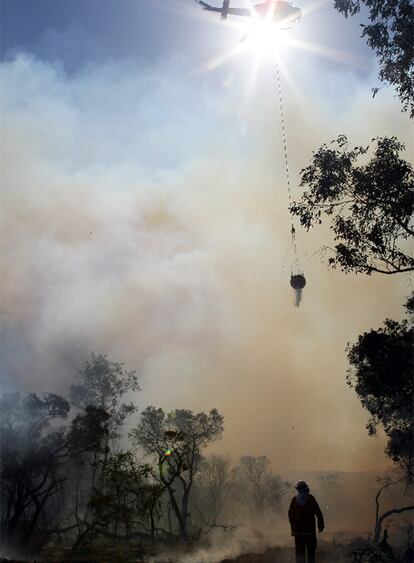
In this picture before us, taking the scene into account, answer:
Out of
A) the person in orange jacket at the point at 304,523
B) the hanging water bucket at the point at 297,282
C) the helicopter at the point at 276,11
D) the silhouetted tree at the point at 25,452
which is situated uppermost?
the helicopter at the point at 276,11

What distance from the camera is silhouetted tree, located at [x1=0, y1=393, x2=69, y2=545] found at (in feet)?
105

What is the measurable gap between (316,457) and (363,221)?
8915 cm

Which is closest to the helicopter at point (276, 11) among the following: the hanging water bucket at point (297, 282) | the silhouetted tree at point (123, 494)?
→ the hanging water bucket at point (297, 282)

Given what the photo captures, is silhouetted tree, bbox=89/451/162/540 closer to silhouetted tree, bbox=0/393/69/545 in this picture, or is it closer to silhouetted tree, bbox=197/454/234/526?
silhouetted tree, bbox=0/393/69/545

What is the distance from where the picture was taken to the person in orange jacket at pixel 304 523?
10906 mm

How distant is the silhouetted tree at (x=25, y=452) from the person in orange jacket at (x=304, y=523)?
2444cm

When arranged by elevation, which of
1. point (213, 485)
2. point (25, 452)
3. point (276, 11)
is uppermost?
point (276, 11)

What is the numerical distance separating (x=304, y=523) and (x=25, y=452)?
31070 mm

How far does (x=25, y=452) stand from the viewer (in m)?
36.4

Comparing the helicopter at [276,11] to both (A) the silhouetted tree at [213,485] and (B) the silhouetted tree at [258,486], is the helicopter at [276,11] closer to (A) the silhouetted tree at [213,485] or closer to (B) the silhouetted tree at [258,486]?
(A) the silhouetted tree at [213,485]

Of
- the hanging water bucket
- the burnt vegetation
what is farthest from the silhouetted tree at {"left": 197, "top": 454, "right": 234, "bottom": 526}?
the hanging water bucket

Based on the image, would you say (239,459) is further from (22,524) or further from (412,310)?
(412,310)

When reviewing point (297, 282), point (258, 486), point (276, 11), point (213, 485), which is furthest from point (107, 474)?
point (258, 486)

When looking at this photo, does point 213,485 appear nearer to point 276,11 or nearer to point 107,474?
point 107,474
